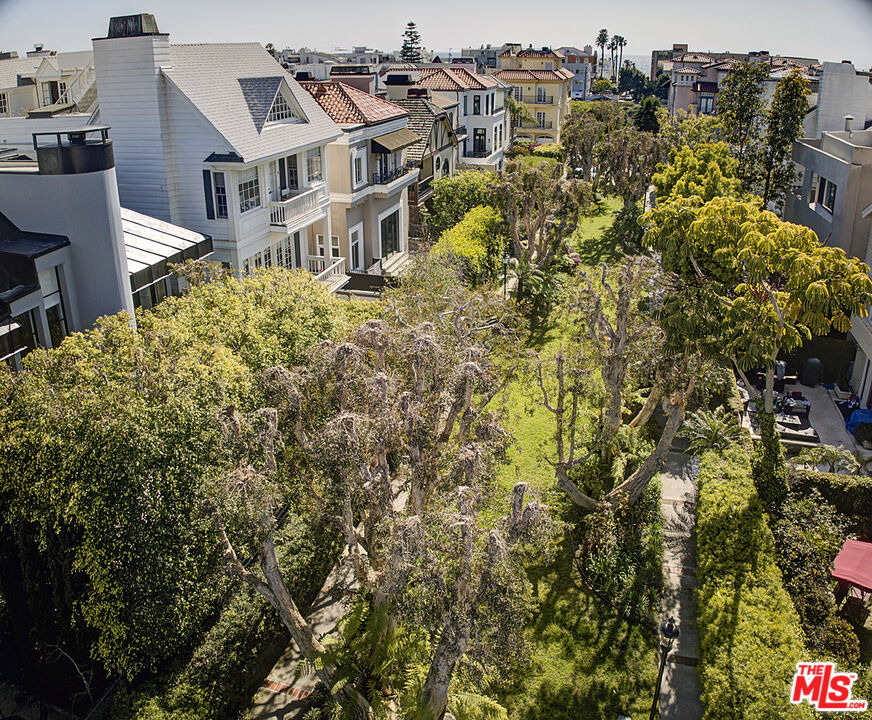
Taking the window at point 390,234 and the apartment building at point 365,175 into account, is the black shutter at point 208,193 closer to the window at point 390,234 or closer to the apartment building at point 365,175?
the apartment building at point 365,175

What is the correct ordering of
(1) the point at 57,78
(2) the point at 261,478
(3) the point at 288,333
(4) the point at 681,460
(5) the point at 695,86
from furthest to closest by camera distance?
(5) the point at 695,86
(1) the point at 57,78
(4) the point at 681,460
(3) the point at 288,333
(2) the point at 261,478

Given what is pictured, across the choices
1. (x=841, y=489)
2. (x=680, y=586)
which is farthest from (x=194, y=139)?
(x=841, y=489)

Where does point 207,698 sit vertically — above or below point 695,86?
below

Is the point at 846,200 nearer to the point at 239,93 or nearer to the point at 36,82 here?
the point at 239,93

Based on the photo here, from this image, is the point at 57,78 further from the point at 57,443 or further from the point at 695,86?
the point at 695,86

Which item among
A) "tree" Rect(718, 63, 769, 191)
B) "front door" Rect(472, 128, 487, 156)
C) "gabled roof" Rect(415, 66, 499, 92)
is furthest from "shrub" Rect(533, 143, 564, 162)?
"tree" Rect(718, 63, 769, 191)

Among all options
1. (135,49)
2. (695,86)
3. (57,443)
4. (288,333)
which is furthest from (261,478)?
(695,86)
